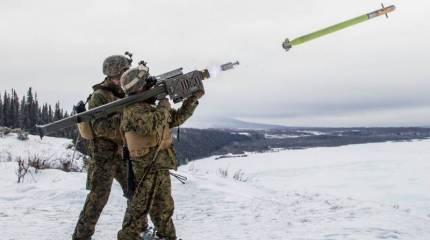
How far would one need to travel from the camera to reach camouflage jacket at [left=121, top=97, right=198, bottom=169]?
5469 millimetres

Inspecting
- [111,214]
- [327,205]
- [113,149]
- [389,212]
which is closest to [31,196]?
[111,214]

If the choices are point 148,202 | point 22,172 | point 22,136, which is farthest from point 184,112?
point 22,136

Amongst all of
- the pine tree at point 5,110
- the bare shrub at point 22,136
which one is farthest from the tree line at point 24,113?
the bare shrub at point 22,136

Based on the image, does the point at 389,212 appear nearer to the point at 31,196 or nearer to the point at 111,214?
the point at 111,214

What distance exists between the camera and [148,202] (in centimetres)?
563

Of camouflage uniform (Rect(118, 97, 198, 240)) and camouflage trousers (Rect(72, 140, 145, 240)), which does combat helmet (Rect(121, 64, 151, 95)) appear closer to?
camouflage uniform (Rect(118, 97, 198, 240))

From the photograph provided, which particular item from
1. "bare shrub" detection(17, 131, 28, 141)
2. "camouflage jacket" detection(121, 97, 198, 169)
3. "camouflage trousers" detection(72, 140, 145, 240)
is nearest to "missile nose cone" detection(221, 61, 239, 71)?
"camouflage jacket" detection(121, 97, 198, 169)

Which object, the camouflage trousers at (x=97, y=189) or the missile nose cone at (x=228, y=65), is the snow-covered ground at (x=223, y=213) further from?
the missile nose cone at (x=228, y=65)

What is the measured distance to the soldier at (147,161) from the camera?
18.3 ft

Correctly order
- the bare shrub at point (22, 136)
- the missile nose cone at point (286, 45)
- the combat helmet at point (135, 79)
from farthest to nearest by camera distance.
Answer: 1. the bare shrub at point (22, 136)
2. the missile nose cone at point (286, 45)
3. the combat helmet at point (135, 79)

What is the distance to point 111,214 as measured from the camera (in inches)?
354

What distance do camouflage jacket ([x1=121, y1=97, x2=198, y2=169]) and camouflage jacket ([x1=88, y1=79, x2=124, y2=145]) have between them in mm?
482

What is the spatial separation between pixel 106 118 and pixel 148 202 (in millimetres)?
1228

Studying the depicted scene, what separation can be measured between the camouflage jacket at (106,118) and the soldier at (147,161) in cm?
54
